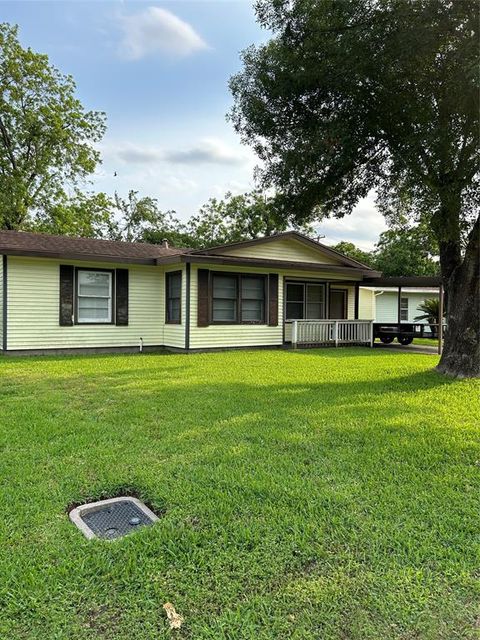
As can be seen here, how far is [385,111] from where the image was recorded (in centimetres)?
747

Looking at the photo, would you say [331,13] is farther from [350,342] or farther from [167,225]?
[167,225]

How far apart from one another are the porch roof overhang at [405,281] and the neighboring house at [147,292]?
3.35 ft

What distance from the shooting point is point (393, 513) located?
2.84m

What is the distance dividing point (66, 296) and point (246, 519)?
998cm

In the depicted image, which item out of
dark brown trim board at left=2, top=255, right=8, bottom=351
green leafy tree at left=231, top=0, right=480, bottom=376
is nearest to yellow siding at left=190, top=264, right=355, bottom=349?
green leafy tree at left=231, top=0, right=480, bottom=376

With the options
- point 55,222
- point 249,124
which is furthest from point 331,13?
point 55,222

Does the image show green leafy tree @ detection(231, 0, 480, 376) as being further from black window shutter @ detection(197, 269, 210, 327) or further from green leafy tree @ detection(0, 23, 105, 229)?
green leafy tree @ detection(0, 23, 105, 229)

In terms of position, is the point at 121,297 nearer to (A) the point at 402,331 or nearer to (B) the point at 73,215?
(A) the point at 402,331

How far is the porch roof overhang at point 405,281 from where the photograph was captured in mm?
14117

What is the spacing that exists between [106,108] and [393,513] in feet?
92.1

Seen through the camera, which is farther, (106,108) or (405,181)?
(106,108)

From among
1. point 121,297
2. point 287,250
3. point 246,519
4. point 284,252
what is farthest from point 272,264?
point 246,519

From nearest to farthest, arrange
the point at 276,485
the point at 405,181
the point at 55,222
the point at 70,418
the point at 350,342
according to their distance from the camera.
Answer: the point at 276,485 → the point at 70,418 → the point at 405,181 → the point at 350,342 → the point at 55,222

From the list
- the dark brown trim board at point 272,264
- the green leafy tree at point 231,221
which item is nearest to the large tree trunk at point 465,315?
the dark brown trim board at point 272,264
